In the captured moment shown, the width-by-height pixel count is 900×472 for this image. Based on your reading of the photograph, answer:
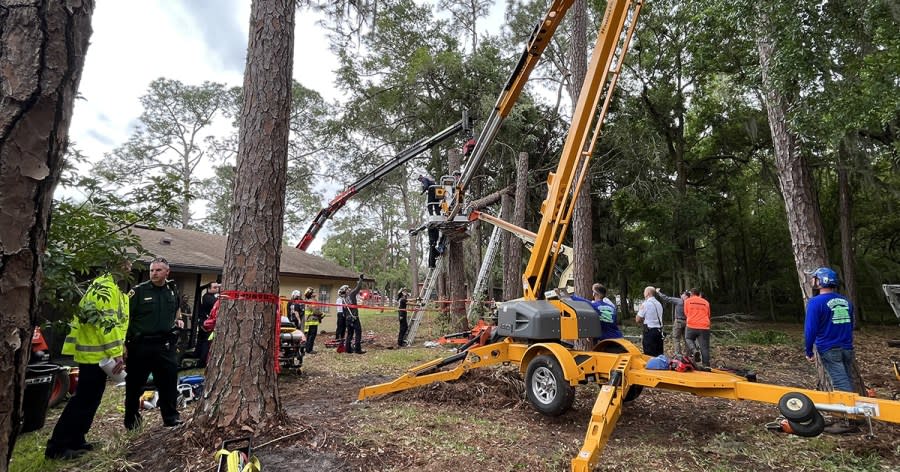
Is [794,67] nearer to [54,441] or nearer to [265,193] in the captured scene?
[265,193]

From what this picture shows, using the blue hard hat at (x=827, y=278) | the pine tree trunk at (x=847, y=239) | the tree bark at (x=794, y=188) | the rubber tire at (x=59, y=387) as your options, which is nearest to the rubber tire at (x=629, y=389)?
the blue hard hat at (x=827, y=278)

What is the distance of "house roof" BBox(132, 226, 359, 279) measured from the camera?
467 inches

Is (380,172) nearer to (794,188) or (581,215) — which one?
(581,215)

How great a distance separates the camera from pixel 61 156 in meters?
1.34

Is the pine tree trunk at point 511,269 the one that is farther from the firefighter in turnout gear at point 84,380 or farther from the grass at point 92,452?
the firefighter in turnout gear at point 84,380

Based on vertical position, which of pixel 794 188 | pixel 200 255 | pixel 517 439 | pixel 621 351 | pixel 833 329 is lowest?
pixel 517 439

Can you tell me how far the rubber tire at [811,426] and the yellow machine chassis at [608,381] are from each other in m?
0.18

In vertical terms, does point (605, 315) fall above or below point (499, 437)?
above

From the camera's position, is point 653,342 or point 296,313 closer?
point 653,342

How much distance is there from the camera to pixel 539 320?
5.59 m

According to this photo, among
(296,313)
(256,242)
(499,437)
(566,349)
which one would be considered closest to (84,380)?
(256,242)

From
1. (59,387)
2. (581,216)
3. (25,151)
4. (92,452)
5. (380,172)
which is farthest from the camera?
(380,172)

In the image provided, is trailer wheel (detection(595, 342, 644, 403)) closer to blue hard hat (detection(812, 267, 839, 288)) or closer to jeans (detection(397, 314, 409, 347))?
blue hard hat (detection(812, 267, 839, 288))

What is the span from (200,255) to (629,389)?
41.6ft
